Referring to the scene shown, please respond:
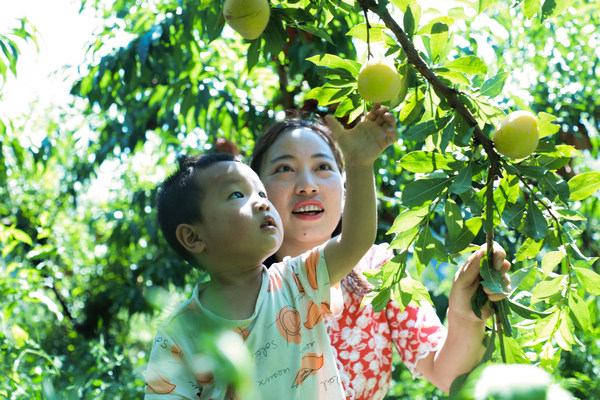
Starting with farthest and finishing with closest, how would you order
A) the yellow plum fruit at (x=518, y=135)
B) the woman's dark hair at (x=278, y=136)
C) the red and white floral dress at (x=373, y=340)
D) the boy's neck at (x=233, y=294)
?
the woman's dark hair at (x=278, y=136)
the red and white floral dress at (x=373, y=340)
the boy's neck at (x=233, y=294)
the yellow plum fruit at (x=518, y=135)

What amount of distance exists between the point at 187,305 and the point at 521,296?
0.54 metres

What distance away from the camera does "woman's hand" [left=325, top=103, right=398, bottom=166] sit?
923mm

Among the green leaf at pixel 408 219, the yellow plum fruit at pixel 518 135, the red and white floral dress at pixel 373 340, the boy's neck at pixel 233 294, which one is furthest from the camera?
the red and white floral dress at pixel 373 340

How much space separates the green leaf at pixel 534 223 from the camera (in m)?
0.85

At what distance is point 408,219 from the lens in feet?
3.01

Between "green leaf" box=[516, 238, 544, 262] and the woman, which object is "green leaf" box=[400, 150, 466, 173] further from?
the woman

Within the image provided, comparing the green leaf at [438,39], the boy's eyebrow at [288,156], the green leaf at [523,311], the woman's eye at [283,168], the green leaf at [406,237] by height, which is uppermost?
the boy's eyebrow at [288,156]

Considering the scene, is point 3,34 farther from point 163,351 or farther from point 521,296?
point 521,296

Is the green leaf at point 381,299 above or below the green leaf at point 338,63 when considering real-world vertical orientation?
below

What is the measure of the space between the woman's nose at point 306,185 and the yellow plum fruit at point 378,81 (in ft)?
1.87

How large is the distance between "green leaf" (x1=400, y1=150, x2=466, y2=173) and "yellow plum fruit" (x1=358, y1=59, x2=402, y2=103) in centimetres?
9

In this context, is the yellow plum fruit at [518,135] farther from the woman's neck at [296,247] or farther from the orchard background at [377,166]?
the woman's neck at [296,247]

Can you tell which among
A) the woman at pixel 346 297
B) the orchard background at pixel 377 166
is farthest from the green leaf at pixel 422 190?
the woman at pixel 346 297

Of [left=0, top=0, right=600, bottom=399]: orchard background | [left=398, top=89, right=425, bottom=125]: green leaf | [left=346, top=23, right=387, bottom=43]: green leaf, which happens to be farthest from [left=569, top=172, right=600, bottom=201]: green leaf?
[left=346, top=23, right=387, bottom=43]: green leaf
